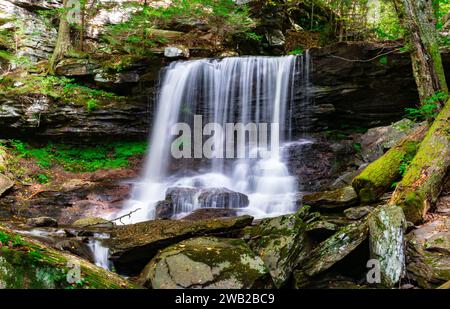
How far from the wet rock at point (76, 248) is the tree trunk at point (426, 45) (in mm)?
6620

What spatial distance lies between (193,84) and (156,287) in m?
9.51

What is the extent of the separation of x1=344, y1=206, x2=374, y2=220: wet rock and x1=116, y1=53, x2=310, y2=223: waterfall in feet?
14.6

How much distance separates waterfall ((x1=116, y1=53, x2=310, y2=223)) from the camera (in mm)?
10539

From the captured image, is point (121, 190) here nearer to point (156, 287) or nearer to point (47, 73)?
point (47, 73)

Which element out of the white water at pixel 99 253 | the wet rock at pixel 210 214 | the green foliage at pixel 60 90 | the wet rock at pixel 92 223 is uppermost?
the green foliage at pixel 60 90

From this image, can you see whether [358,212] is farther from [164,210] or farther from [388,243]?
[164,210]

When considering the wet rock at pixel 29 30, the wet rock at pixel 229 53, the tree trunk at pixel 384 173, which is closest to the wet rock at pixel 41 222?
the tree trunk at pixel 384 173

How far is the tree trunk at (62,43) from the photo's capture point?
41.7 feet

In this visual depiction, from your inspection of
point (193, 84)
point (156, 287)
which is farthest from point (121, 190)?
point (156, 287)

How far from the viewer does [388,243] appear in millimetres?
3869

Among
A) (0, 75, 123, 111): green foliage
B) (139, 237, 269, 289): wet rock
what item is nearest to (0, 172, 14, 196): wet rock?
(0, 75, 123, 111): green foliage

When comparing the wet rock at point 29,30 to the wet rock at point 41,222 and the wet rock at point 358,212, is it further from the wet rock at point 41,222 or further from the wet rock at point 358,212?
the wet rock at point 358,212

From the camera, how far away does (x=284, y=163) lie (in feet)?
35.3

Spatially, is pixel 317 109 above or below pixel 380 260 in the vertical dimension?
above
